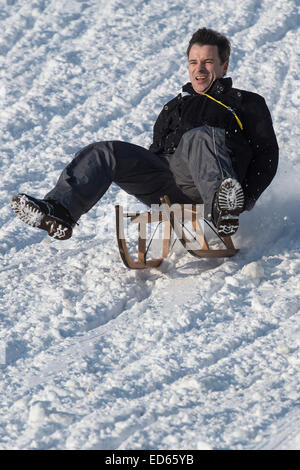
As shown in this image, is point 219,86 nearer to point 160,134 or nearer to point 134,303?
point 160,134

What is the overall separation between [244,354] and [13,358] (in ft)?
2.97

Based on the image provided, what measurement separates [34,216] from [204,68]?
1239 millimetres

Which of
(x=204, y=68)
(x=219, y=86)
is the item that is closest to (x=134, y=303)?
(x=219, y=86)

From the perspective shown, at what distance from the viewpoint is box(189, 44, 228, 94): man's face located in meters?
3.60

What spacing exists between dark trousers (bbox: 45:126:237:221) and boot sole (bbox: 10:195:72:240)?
0.30 ft

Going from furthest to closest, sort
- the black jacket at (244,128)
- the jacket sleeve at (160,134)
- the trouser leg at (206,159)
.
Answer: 1. the jacket sleeve at (160,134)
2. the black jacket at (244,128)
3. the trouser leg at (206,159)

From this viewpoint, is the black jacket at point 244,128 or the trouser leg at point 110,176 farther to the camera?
the black jacket at point 244,128

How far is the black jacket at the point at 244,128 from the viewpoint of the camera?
3.32m

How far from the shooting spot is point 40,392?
Answer: 8.57 ft

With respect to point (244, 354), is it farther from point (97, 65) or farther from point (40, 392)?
point (97, 65)

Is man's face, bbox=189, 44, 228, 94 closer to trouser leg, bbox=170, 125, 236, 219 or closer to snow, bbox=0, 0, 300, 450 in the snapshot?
trouser leg, bbox=170, 125, 236, 219

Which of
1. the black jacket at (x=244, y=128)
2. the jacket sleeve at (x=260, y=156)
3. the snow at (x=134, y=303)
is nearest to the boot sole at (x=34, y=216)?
the snow at (x=134, y=303)

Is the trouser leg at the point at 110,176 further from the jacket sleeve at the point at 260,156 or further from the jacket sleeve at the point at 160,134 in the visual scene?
the jacket sleeve at the point at 260,156

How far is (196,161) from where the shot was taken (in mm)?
3170
